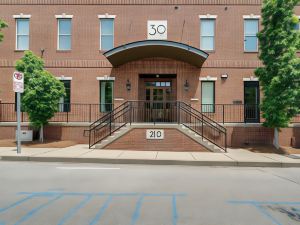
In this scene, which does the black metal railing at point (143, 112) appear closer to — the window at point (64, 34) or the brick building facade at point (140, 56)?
the brick building facade at point (140, 56)

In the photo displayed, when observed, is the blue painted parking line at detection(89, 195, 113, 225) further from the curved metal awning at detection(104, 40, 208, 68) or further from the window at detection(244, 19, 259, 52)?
the window at detection(244, 19, 259, 52)

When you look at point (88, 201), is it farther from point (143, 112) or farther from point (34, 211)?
point (143, 112)

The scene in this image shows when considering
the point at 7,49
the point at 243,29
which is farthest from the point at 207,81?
the point at 7,49

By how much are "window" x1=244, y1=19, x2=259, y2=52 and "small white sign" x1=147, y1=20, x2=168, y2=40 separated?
5.36m

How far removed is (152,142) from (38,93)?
6.65 metres

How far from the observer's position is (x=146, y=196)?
616 centimetres

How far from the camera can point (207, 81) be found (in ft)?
58.2

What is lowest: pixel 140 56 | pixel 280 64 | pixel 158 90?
pixel 158 90

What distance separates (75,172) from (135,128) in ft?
18.8

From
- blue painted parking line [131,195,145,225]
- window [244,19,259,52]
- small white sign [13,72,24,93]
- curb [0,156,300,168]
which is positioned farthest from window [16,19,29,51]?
blue painted parking line [131,195,145,225]

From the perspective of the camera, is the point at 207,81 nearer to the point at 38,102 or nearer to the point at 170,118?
the point at 170,118

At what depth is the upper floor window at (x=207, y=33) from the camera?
59.4 ft

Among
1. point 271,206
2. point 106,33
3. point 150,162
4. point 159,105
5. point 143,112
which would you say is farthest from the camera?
point 106,33

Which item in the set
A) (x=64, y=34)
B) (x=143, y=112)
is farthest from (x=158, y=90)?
(x=64, y=34)
